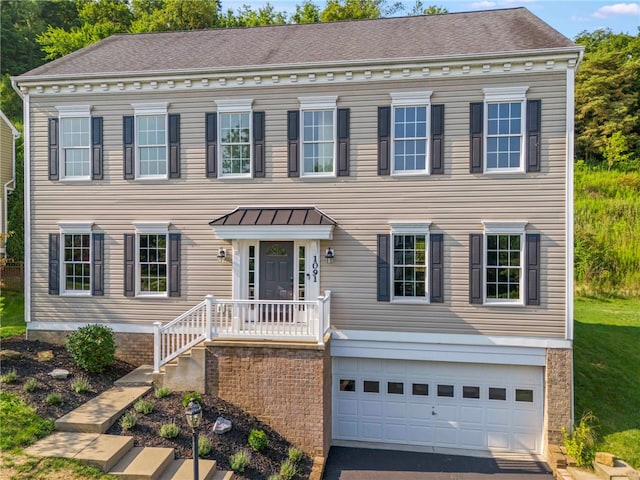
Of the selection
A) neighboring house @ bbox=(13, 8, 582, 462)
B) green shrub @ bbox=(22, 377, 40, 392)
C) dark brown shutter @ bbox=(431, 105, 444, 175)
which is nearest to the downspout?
neighboring house @ bbox=(13, 8, 582, 462)

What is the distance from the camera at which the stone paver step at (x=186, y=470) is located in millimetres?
7121

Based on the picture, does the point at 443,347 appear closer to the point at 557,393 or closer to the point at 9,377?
the point at 557,393

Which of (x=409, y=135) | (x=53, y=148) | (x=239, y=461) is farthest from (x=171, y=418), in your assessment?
(x=409, y=135)

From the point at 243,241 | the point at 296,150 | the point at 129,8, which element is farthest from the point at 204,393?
the point at 129,8

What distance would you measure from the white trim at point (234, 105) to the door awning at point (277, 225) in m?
2.58

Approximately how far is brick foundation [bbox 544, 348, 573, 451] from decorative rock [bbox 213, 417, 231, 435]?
6.76 meters

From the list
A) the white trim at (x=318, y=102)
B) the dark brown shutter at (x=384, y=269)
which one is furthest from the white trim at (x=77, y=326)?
the white trim at (x=318, y=102)

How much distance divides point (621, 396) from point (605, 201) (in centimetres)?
1609

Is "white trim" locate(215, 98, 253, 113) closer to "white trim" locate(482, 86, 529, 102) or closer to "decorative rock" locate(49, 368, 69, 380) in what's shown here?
"white trim" locate(482, 86, 529, 102)

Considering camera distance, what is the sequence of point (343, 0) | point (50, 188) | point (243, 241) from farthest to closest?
point (343, 0) → point (50, 188) → point (243, 241)

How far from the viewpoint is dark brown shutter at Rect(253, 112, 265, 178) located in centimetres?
1074

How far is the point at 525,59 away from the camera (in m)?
9.46

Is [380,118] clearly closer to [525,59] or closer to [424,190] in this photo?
[424,190]

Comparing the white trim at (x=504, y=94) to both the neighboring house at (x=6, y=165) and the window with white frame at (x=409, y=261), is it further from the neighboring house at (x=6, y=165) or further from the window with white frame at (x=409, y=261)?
the neighboring house at (x=6, y=165)
